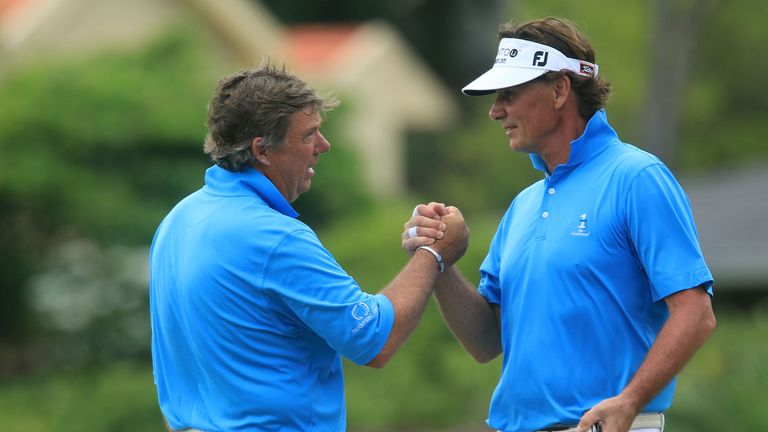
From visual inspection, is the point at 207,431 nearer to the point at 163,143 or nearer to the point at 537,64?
the point at 537,64

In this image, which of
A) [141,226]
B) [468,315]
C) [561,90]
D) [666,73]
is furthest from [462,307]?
[666,73]

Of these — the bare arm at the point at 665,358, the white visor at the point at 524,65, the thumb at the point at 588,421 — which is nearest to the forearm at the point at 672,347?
the bare arm at the point at 665,358

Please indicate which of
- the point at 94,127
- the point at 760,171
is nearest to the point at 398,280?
the point at 94,127

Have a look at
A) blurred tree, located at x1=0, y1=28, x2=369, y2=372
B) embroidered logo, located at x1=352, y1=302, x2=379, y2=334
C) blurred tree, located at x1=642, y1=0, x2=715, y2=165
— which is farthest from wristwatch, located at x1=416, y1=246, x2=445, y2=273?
blurred tree, located at x1=642, y1=0, x2=715, y2=165

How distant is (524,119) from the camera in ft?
14.9

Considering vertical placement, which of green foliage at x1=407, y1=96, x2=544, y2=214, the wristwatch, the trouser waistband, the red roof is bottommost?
green foliage at x1=407, y1=96, x2=544, y2=214

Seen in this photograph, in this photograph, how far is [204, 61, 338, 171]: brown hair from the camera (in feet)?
14.4

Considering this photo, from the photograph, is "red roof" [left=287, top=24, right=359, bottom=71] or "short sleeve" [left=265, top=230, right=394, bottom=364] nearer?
"short sleeve" [left=265, top=230, right=394, bottom=364]

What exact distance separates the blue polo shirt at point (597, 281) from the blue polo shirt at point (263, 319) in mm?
504

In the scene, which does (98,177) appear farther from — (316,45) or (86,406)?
(316,45)

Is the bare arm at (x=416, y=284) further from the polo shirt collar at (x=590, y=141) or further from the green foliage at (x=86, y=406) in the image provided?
the green foliage at (x=86, y=406)

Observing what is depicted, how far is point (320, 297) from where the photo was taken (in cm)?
422

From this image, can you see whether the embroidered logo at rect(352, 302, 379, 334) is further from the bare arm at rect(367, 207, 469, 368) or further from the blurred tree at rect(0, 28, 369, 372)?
the blurred tree at rect(0, 28, 369, 372)

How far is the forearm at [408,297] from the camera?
4344 millimetres
